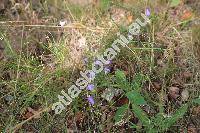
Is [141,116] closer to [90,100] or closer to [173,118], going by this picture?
[173,118]

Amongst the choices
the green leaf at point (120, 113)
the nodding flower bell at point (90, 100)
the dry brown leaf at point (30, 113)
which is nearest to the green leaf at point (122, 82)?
the green leaf at point (120, 113)

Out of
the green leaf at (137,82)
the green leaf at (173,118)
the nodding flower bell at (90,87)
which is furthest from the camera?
the nodding flower bell at (90,87)

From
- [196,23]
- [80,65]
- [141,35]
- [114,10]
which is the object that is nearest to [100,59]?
[80,65]

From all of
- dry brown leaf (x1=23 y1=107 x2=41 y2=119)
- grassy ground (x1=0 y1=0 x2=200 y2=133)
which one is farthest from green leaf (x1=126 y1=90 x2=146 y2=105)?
dry brown leaf (x1=23 y1=107 x2=41 y2=119)

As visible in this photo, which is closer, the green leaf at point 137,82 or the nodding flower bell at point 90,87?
the green leaf at point 137,82

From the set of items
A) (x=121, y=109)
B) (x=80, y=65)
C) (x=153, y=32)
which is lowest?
(x=121, y=109)

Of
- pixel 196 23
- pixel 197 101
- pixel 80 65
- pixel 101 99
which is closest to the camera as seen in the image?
pixel 197 101

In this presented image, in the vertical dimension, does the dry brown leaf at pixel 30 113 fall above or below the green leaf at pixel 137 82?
below

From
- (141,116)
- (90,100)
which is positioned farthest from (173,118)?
(90,100)

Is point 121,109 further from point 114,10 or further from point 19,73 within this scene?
point 114,10

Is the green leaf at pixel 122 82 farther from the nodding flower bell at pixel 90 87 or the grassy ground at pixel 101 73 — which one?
the nodding flower bell at pixel 90 87
